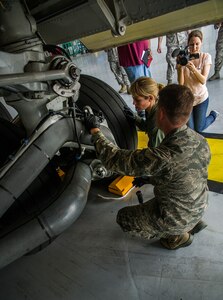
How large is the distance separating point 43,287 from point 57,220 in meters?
0.41

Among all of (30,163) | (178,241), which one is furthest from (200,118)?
(30,163)

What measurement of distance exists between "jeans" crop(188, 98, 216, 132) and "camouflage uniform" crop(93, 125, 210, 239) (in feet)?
4.31

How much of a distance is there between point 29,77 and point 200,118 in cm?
186

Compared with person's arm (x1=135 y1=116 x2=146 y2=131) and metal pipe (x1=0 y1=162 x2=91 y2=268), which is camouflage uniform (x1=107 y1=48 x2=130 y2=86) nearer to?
person's arm (x1=135 y1=116 x2=146 y2=131)

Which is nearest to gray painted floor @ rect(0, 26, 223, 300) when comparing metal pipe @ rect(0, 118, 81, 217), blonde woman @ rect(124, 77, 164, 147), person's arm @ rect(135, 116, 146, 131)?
metal pipe @ rect(0, 118, 81, 217)

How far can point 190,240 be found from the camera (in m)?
1.41

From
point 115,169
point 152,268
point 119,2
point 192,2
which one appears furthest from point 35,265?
point 192,2

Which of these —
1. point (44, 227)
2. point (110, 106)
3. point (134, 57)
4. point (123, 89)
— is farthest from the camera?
point (123, 89)

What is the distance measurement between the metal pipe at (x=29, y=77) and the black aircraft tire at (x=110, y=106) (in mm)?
569

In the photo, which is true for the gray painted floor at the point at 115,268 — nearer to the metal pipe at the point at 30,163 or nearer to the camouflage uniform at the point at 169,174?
the camouflage uniform at the point at 169,174

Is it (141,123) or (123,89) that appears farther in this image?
(123,89)

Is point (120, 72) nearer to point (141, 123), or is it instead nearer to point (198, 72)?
point (198, 72)

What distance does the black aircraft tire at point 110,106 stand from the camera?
1822 mm

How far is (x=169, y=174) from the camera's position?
1.16 meters
